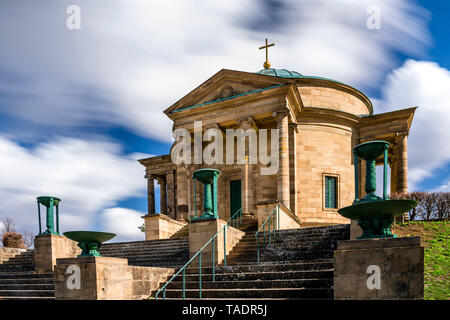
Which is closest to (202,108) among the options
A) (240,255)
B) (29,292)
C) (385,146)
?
(240,255)

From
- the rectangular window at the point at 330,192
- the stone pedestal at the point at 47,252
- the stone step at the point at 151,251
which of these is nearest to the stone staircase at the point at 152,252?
the stone step at the point at 151,251

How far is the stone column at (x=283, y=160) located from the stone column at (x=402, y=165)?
25.6 feet

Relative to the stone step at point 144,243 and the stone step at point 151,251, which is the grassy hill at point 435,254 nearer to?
the stone step at point 151,251

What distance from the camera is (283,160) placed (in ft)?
56.5

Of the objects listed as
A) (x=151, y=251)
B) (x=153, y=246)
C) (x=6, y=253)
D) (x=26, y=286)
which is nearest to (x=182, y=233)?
(x=153, y=246)

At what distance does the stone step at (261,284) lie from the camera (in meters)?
7.20

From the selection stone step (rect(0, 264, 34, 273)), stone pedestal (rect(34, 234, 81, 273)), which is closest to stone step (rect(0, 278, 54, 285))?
stone pedestal (rect(34, 234, 81, 273))

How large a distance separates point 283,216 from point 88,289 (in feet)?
28.3

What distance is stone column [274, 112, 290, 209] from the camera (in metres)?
17.0

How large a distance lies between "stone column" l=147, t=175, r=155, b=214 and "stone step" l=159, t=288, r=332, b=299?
21246 millimetres

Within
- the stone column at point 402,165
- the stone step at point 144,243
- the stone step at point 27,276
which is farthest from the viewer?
the stone column at point 402,165

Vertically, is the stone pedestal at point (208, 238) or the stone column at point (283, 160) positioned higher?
the stone column at point (283, 160)
